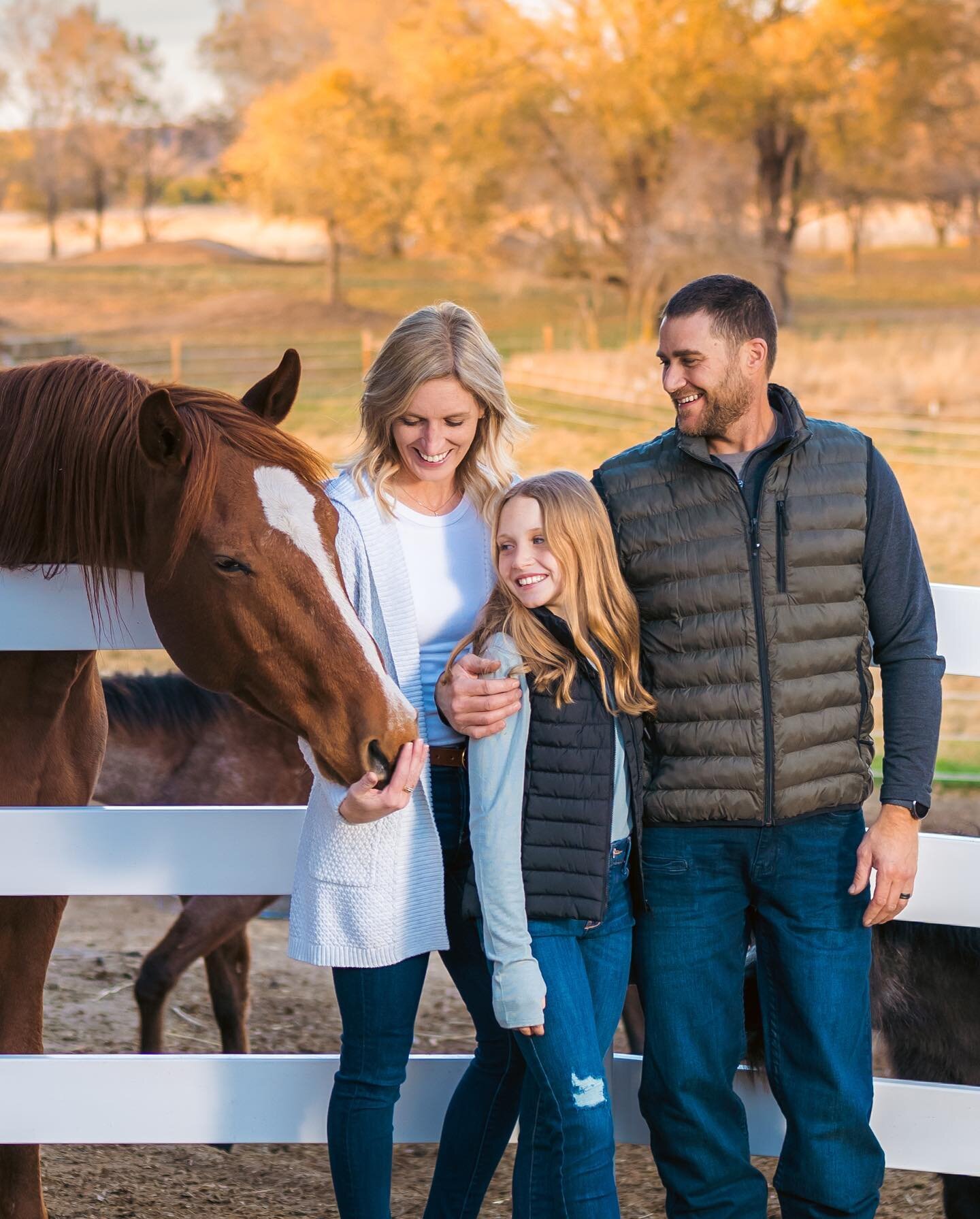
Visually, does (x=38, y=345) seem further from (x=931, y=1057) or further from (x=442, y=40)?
(x=931, y=1057)

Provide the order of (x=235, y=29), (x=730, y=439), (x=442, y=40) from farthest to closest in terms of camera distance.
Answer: (x=235, y=29) → (x=442, y=40) → (x=730, y=439)

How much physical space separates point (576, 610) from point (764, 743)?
0.39 meters

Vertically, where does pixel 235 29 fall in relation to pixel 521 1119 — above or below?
above

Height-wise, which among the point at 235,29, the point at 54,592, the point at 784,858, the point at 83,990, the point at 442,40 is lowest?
the point at 83,990

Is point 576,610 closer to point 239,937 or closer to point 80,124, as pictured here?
point 239,937

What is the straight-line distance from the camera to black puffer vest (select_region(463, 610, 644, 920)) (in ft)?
6.34

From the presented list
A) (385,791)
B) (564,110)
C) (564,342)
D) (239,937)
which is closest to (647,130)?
(564,110)

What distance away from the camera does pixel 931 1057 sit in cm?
249

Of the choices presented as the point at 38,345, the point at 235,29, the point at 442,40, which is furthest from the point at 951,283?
the point at 235,29

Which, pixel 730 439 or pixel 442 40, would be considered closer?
pixel 730 439

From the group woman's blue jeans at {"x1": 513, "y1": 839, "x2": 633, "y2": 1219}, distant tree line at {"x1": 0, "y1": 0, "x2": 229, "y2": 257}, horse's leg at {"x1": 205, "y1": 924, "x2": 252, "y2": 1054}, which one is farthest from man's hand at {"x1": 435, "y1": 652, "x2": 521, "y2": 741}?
distant tree line at {"x1": 0, "y1": 0, "x2": 229, "y2": 257}

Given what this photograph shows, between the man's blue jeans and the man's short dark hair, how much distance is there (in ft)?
2.75

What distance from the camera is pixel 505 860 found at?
1.90 meters

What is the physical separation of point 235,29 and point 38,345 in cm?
3387
